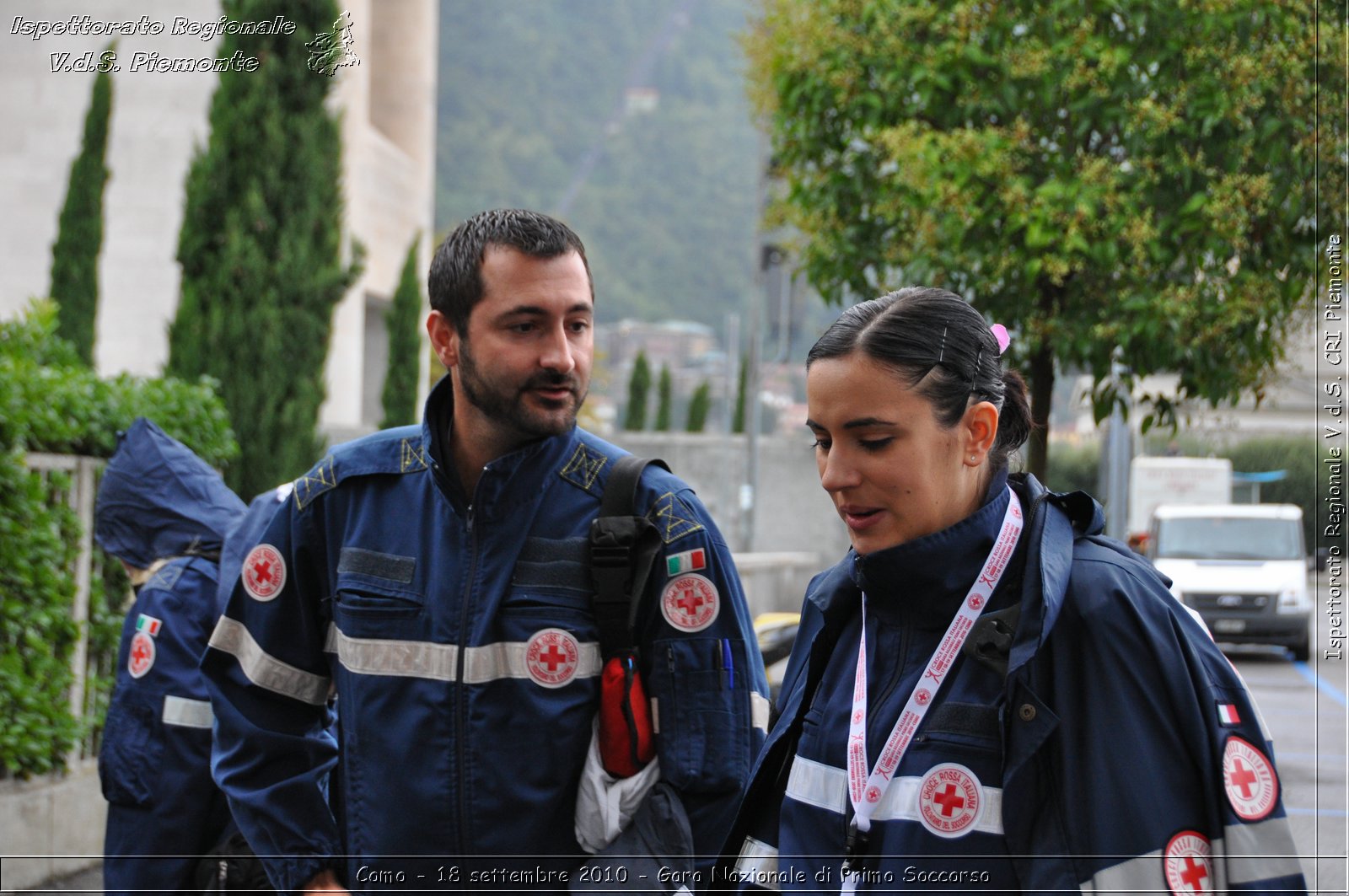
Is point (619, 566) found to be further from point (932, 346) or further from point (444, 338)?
point (932, 346)

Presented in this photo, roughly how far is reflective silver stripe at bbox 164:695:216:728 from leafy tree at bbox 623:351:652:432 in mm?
33795

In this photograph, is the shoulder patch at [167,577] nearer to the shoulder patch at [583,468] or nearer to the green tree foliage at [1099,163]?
the shoulder patch at [583,468]

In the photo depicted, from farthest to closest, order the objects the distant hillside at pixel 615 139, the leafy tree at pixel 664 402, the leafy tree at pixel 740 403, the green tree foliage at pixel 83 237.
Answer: the distant hillside at pixel 615 139 → the leafy tree at pixel 664 402 → the leafy tree at pixel 740 403 → the green tree foliage at pixel 83 237

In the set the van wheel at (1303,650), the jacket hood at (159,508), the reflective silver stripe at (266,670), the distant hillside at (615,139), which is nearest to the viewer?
the reflective silver stripe at (266,670)

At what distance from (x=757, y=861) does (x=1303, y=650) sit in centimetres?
1440

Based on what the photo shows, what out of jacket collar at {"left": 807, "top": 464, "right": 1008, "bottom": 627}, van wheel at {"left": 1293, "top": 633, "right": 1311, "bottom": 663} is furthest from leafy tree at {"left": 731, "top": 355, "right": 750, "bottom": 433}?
jacket collar at {"left": 807, "top": 464, "right": 1008, "bottom": 627}

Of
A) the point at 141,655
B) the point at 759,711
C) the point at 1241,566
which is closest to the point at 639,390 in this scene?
the point at 1241,566

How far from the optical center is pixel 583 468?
2.92m

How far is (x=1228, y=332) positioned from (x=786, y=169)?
2.54m

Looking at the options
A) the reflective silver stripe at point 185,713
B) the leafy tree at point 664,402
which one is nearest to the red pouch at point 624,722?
the reflective silver stripe at point 185,713

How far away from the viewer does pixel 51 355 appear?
7828 millimetres

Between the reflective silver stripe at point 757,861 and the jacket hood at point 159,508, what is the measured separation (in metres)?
2.56

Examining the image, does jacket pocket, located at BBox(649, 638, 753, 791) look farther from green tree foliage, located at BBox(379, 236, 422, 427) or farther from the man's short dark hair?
green tree foliage, located at BBox(379, 236, 422, 427)

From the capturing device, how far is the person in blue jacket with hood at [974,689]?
1.86 meters
